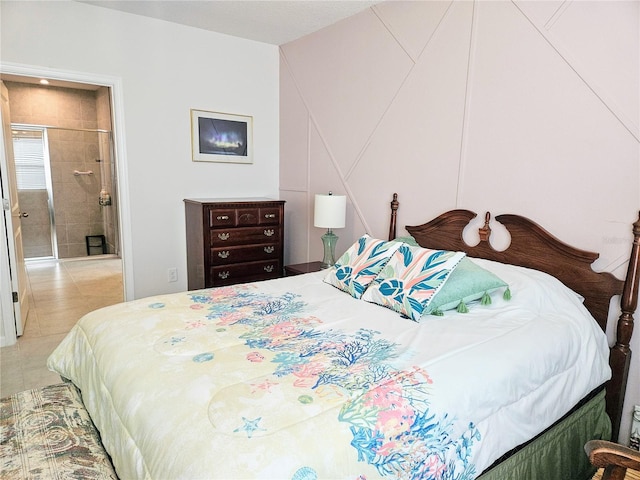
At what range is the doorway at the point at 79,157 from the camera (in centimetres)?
591

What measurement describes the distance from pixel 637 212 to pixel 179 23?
11.7ft

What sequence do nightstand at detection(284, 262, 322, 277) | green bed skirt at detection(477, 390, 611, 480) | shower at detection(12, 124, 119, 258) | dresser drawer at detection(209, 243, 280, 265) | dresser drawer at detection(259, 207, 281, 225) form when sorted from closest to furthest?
green bed skirt at detection(477, 390, 611, 480)
nightstand at detection(284, 262, 322, 277)
dresser drawer at detection(209, 243, 280, 265)
dresser drawer at detection(259, 207, 281, 225)
shower at detection(12, 124, 119, 258)

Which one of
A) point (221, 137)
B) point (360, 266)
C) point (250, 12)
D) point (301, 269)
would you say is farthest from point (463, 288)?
point (221, 137)

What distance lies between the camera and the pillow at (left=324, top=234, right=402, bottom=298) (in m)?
2.21

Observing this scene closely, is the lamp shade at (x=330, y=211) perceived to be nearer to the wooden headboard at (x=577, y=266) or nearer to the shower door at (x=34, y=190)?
the wooden headboard at (x=577, y=266)

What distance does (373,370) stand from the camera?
1355mm

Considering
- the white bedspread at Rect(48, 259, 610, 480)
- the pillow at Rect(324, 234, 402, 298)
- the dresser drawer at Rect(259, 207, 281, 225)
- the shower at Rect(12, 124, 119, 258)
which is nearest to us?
the white bedspread at Rect(48, 259, 610, 480)

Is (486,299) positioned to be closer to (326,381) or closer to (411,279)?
(411,279)

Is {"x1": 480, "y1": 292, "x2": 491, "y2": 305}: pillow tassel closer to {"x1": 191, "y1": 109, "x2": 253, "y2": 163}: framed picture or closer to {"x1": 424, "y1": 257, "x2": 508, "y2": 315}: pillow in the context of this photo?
{"x1": 424, "y1": 257, "x2": 508, "y2": 315}: pillow

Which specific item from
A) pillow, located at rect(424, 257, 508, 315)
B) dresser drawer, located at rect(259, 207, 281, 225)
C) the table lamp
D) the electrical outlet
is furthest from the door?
pillow, located at rect(424, 257, 508, 315)

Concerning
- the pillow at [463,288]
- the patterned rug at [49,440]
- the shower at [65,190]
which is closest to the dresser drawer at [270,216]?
the pillow at [463,288]

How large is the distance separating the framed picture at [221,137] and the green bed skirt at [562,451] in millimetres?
3309

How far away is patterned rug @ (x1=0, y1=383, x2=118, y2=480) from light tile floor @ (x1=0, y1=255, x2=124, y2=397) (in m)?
1.27

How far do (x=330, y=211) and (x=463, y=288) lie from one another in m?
1.36
